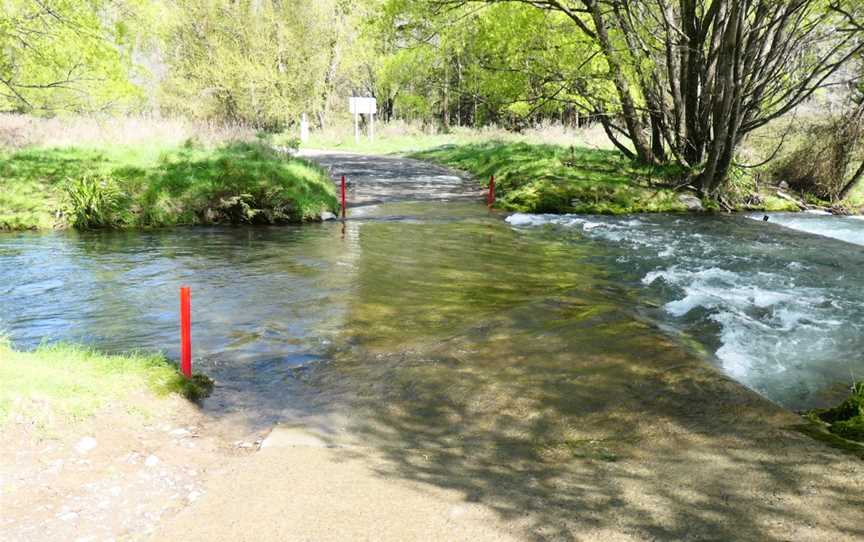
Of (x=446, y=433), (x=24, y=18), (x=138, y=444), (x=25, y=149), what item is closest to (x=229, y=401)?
(x=138, y=444)

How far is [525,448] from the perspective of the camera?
544 cm

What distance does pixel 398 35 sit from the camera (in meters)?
24.6

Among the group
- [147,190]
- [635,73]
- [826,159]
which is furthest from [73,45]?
[826,159]

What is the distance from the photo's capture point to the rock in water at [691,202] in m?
19.9

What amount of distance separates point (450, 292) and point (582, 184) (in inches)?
433

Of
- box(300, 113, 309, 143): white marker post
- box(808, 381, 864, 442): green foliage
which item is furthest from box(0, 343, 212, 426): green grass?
box(300, 113, 309, 143): white marker post

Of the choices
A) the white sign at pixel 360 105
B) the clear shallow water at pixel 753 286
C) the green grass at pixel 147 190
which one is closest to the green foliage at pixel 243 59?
the white sign at pixel 360 105

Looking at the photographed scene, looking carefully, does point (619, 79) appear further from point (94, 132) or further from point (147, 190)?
point (94, 132)

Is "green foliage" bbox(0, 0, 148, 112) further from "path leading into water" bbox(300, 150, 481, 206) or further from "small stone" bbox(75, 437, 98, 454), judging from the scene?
"small stone" bbox(75, 437, 98, 454)

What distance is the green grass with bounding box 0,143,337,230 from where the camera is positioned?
16500mm

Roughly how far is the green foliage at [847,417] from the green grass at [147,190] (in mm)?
14196

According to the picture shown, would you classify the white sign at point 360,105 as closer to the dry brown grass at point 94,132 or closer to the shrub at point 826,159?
the dry brown grass at point 94,132

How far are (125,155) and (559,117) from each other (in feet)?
123

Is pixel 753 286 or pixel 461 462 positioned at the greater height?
pixel 753 286
